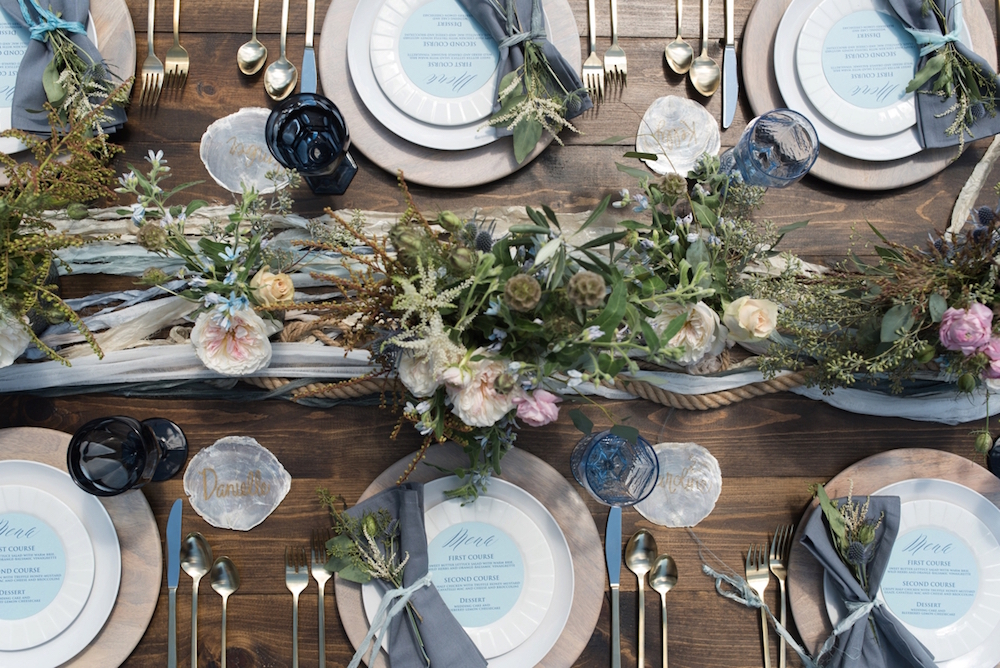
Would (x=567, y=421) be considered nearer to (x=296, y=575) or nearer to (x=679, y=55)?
(x=296, y=575)

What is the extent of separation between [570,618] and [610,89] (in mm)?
1061

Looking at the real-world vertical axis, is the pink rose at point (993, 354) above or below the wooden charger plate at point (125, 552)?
above

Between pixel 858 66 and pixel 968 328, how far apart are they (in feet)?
1.92

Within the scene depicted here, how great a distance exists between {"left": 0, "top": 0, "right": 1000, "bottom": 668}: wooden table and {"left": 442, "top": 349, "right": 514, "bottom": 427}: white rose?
35cm

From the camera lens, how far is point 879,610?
1.19 metres

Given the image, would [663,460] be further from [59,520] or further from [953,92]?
[59,520]

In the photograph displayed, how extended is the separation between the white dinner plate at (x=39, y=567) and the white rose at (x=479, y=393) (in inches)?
32.7

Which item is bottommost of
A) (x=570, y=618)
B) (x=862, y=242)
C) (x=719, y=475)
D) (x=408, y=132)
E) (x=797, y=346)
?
(x=570, y=618)

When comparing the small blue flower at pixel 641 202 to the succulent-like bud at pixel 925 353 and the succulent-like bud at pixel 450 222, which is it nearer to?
the succulent-like bud at pixel 450 222

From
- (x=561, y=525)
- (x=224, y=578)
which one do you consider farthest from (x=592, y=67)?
(x=224, y=578)

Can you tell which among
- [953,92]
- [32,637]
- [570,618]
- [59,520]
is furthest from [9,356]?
[953,92]

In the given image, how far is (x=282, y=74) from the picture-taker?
49.6 inches

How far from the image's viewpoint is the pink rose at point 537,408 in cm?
93

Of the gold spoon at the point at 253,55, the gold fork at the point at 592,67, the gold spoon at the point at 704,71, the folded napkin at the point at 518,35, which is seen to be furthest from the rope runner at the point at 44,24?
the gold spoon at the point at 704,71
